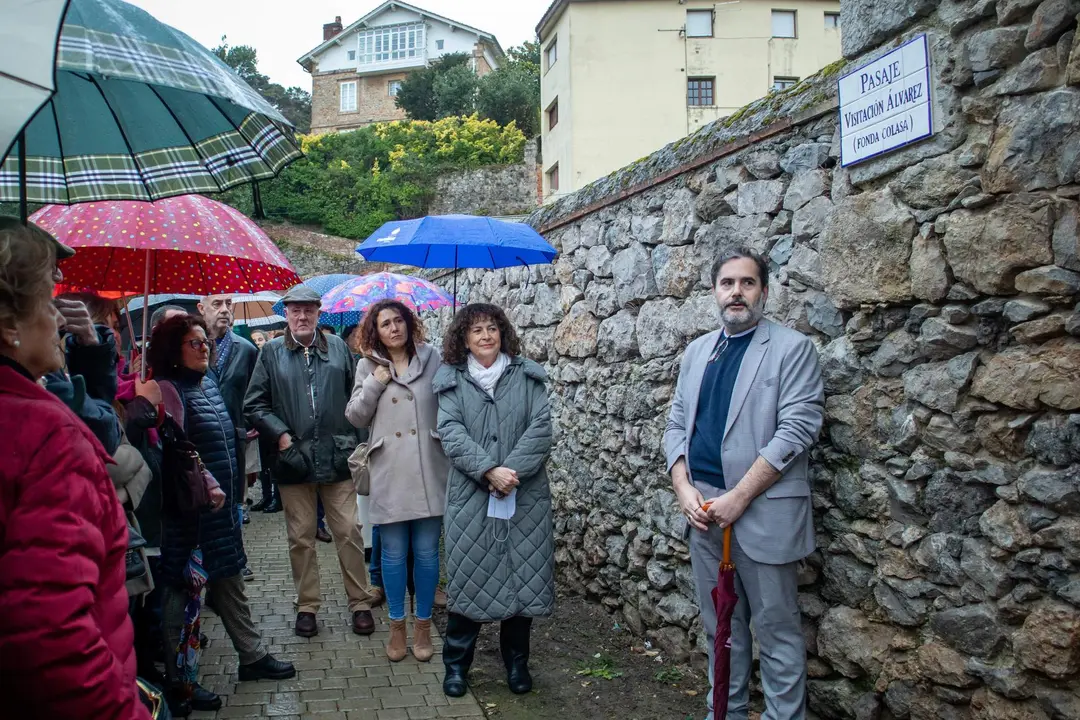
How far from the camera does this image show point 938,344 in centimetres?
307

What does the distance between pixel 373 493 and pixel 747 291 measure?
8.19 ft

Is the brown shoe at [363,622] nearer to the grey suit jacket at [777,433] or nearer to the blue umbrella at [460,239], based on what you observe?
the blue umbrella at [460,239]

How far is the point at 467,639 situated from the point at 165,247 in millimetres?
2420

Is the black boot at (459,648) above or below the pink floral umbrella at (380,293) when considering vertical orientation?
below

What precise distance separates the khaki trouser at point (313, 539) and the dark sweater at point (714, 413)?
2613mm

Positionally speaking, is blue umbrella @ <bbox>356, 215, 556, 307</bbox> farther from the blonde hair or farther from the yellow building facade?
the yellow building facade

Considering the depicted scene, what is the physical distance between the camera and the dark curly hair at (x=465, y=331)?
4.75 metres

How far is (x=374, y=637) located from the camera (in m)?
5.35

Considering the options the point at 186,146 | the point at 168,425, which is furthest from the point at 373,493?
the point at 186,146

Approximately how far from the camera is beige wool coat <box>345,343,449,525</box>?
4.90 m

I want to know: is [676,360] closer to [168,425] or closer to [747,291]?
[747,291]

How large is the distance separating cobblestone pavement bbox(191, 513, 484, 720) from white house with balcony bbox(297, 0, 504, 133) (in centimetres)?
4813

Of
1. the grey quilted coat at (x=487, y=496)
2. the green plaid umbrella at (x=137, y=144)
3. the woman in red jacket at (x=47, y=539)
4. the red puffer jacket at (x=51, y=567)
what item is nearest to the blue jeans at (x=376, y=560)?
the grey quilted coat at (x=487, y=496)

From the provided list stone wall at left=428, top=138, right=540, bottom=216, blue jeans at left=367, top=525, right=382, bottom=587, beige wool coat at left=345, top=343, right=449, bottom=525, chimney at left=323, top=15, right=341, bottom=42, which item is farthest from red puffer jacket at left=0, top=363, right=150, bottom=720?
chimney at left=323, top=15, right=341, bottom=42
